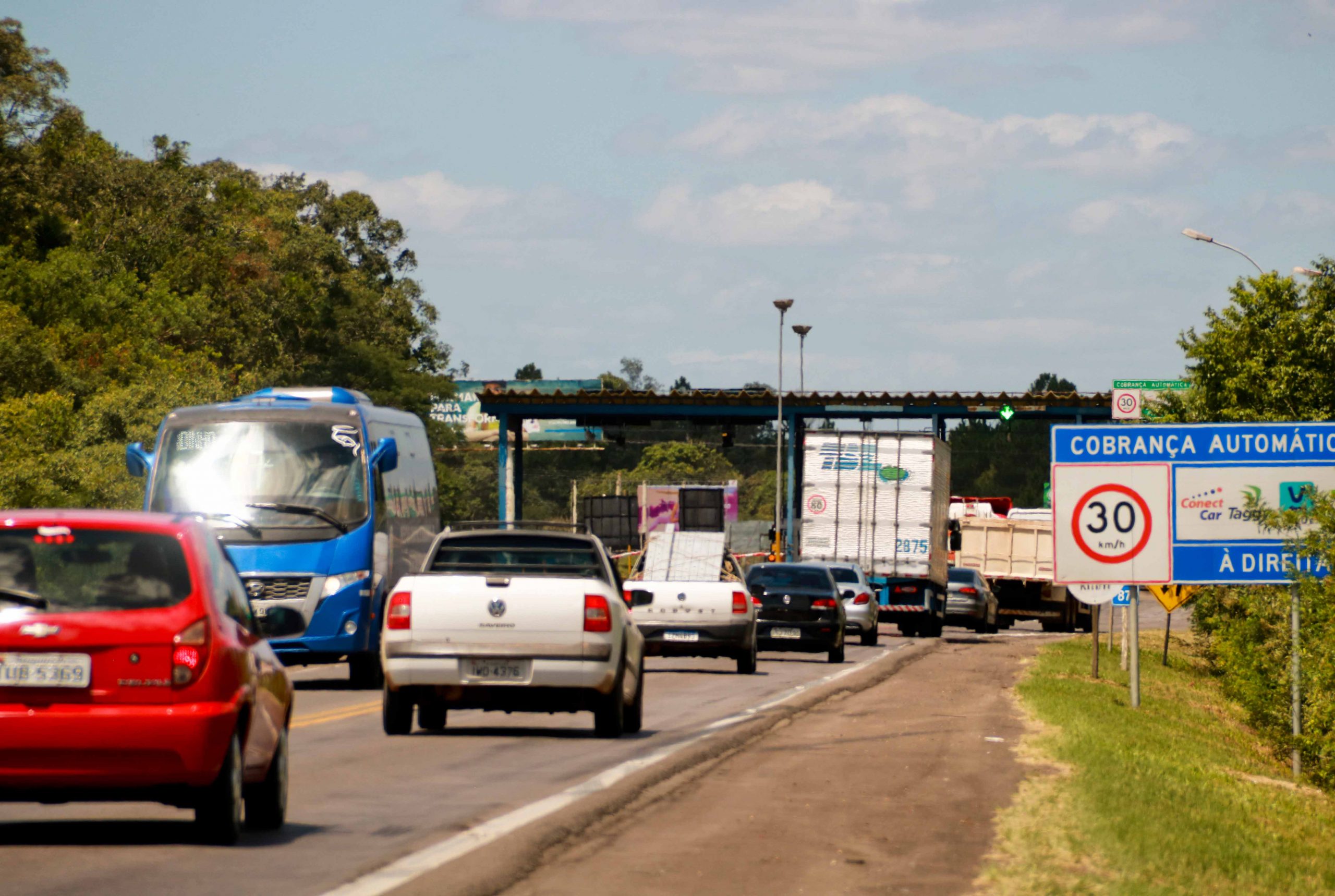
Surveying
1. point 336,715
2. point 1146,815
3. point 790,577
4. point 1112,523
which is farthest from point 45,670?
point 790,577

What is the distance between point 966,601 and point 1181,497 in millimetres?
28347

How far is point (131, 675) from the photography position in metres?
8.34

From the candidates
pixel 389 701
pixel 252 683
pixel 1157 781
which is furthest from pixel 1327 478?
pixel 252 683

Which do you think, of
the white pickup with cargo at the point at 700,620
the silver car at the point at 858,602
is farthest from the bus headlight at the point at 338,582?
the silver car at the point at 858,602

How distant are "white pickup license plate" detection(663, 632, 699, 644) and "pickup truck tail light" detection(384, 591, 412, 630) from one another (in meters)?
10.8

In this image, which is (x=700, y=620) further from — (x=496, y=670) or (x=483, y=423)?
(x=483, y=423)

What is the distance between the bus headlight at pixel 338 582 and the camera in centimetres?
2175

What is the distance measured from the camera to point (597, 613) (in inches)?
586

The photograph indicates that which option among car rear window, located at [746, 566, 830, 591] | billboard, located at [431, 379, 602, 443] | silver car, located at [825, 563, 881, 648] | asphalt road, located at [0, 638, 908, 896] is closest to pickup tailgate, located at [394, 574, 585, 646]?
→ asphalt road, located at [0, 638, 908, 896]

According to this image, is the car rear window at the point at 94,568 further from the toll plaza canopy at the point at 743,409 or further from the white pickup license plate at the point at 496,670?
the toll plaza canopy at the point at 743,409

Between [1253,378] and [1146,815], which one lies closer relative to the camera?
[1146,815]

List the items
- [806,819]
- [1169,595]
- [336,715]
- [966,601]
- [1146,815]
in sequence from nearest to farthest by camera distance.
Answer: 1. [806,819]
2. [1146,815]
3. [336,715]
4. [1169,595]
5. [966,601]

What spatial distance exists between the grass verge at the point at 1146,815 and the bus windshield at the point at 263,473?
26.7 ft

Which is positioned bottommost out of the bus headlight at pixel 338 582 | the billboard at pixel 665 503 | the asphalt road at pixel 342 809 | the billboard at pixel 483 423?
the asphalt road at pixel 342 809
